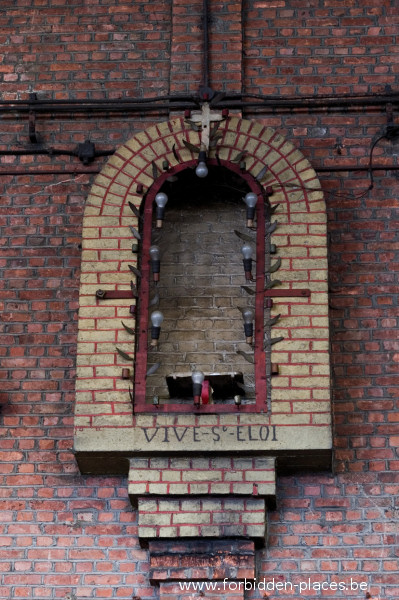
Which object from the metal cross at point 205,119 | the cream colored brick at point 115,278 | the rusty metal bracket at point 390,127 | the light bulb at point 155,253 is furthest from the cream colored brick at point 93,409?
the rusty metal bracket at point 390,127

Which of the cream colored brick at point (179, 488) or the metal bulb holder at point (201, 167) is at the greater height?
the metal bulb holder at point (201, 167)

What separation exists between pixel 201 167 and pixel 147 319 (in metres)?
0.85

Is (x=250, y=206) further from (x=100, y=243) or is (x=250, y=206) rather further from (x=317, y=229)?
(x=100, y=243)

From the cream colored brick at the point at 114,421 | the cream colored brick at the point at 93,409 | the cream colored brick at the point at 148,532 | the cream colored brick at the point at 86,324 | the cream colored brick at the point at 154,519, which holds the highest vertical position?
the cream colored brick at the point at 86,324

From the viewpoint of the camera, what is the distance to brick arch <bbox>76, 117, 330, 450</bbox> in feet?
21.5

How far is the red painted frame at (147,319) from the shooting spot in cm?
654

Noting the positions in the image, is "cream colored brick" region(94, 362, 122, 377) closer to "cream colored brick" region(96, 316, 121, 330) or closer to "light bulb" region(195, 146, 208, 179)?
"cream colored brick" region(96, 316, 121, 330)

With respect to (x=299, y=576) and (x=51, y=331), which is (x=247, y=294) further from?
(x=299, y=576)

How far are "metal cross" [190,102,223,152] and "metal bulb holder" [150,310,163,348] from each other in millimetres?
1078

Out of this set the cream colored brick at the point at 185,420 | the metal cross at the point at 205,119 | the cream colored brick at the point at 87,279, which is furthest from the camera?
the metal cross at the point at 205,119

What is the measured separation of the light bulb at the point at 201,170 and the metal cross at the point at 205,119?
199 millimetres

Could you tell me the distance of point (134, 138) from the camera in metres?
7.22

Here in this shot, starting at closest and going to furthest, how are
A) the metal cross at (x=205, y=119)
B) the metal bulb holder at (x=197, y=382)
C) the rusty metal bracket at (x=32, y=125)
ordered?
the metal bulb holder at (x=197, y=382), the metal cross at (x=205, y=119), the rusty metal bracket at (x=32, y=125)

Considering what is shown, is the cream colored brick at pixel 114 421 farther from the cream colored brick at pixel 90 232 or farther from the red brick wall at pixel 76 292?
the cream colored brick at pixel 90 232
